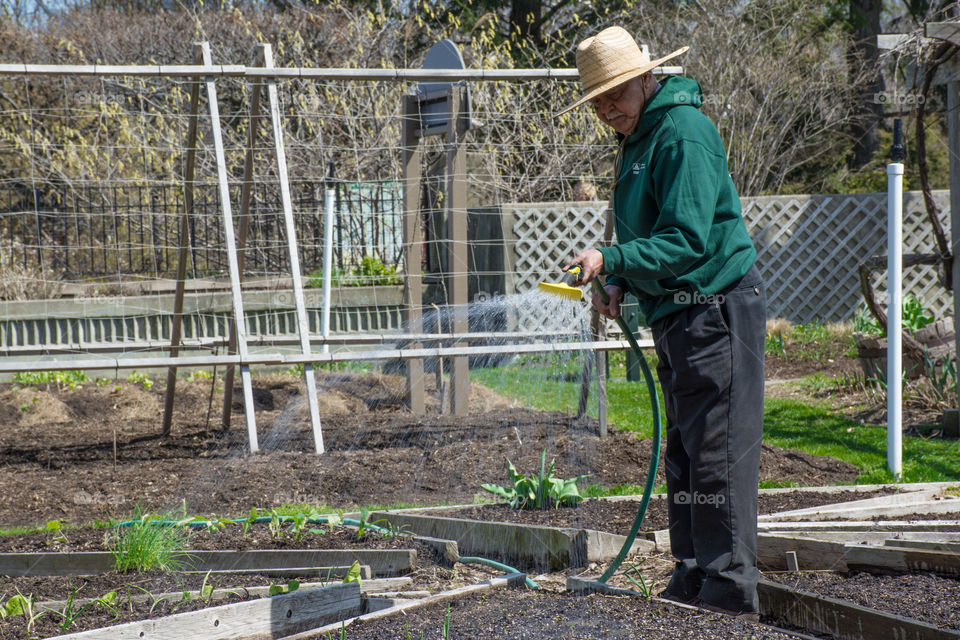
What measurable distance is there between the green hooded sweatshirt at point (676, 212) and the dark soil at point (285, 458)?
256cm

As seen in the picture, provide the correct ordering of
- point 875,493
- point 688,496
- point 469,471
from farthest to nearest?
point 469,471
point 875,493
point 688,496

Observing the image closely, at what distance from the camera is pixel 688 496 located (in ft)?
10.5

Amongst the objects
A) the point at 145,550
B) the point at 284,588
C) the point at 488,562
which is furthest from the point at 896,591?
the point at 145,550

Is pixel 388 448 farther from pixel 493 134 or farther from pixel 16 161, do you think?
pixel 16 161

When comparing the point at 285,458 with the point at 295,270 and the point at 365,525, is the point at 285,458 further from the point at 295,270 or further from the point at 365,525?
the point at 365,525

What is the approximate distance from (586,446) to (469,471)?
96 centimetres

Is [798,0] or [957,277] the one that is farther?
[798,0]

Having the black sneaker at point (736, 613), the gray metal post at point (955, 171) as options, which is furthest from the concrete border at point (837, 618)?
the gray metal post at point (955, 171)

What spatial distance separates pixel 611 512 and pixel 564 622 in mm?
1658

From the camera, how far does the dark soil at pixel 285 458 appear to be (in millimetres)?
5074

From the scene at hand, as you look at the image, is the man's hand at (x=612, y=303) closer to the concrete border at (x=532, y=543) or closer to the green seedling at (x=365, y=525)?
the concrete border at (x=532, y=543)

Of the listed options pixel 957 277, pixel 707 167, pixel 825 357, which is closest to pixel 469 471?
pixel 707 167

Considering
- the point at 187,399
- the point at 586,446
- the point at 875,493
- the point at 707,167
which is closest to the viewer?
the point at 707,167

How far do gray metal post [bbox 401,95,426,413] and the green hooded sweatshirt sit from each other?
3.73m
